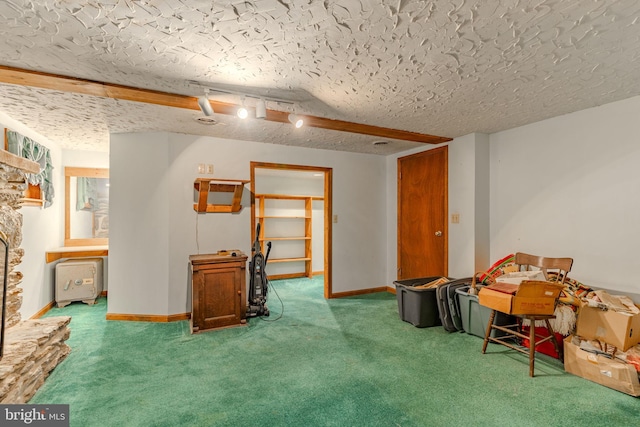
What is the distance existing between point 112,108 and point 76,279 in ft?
9.31

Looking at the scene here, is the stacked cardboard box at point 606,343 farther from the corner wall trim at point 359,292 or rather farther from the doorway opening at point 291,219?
the doorway opening at point 291,219

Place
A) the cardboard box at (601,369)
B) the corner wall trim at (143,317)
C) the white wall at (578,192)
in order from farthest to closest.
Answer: the corner wall trim at (143,317) < the white wall at (578,192) < the cardboard box at (601,369)

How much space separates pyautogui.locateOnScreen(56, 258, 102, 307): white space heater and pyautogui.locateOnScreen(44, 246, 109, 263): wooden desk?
8 centimetres

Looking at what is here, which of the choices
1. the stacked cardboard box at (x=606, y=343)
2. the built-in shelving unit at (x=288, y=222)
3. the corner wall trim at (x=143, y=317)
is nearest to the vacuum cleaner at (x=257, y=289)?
the corner wall trim at (x=143, y=317)

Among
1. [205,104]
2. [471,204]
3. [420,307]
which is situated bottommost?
[420,307]

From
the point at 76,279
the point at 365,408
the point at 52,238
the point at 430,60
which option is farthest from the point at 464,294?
the point at 52,238

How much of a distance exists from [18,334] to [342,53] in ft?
10.6

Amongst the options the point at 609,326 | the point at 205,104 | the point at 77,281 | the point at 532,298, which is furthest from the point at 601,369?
the point at 77,281

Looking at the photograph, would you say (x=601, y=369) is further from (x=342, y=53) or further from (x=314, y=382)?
(x=342, y=53)

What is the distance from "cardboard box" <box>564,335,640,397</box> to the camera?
2178 mm

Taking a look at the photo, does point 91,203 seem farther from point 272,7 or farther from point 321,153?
point 272,7

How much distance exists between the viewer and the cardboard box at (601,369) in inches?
85.7

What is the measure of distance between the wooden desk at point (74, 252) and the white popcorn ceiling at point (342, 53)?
2030mm

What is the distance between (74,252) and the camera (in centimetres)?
442
